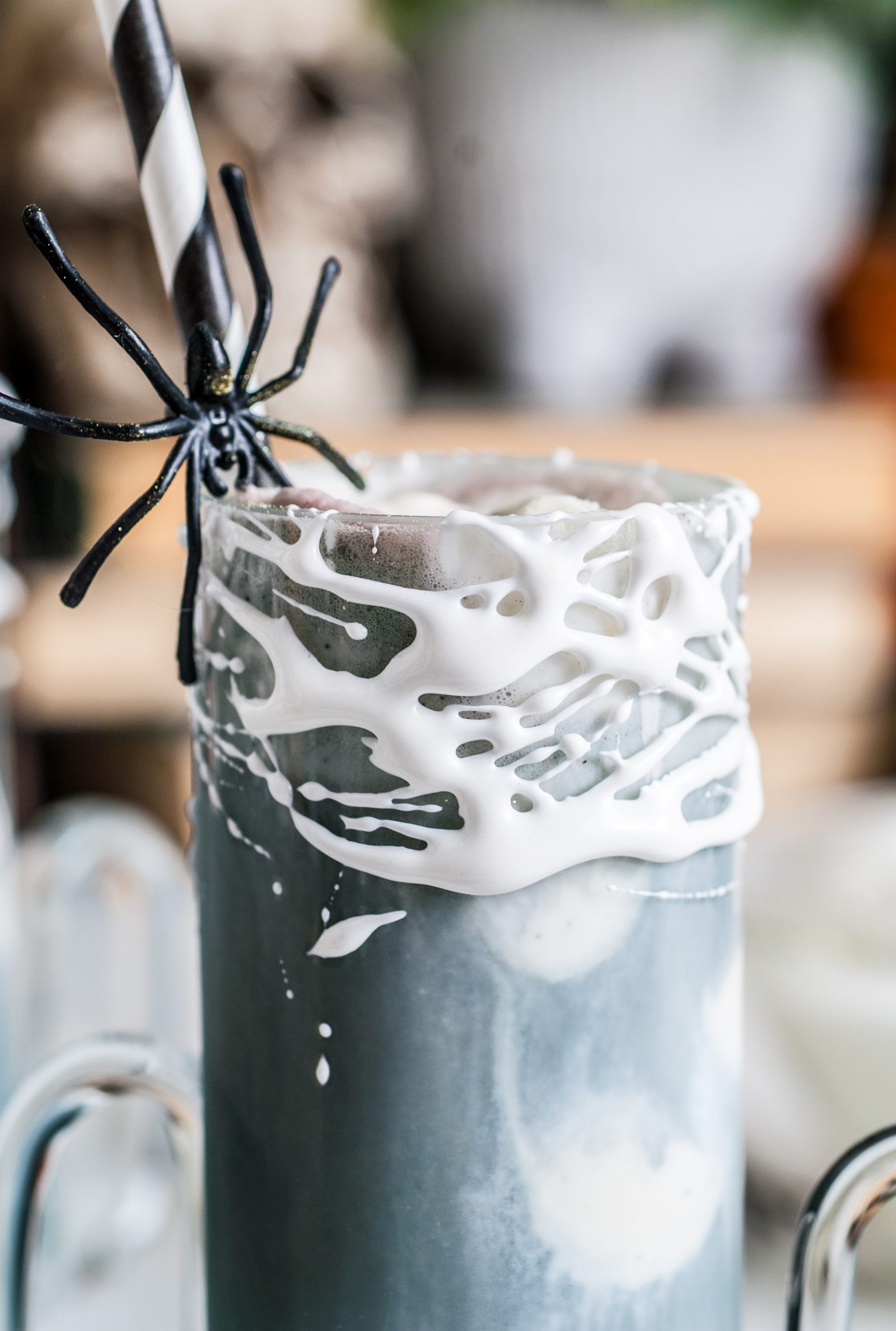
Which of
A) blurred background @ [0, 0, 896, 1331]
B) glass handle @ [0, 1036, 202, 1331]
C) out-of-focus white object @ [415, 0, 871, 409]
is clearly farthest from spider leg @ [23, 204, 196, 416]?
out-of-focus white object @ [415, 0, 871, 409]

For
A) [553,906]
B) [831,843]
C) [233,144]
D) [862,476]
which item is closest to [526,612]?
[553,906]

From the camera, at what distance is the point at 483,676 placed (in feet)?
0.65

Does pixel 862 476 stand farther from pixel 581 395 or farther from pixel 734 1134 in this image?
pixel 734 1134

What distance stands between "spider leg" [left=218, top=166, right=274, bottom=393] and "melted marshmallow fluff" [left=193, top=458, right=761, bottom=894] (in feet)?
0.10

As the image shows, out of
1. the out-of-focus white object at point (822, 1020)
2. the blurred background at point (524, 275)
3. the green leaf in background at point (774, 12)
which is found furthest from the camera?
the green leaf in background at point (774, 12)

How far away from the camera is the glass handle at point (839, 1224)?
23 centimetres

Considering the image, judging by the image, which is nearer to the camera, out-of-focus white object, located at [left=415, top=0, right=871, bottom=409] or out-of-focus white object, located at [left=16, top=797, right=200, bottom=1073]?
out-of-focus white object, located at [left=16, top=797, right=200, bottom=1073]

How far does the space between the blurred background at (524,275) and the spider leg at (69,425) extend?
0.32 m

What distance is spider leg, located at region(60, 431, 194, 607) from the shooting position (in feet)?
0.70

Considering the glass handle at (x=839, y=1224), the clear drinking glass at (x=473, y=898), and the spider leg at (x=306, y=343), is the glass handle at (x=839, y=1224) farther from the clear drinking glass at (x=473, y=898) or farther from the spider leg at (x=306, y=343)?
the spider leg at (x=306, y=343)

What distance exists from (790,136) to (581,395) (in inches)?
9.7

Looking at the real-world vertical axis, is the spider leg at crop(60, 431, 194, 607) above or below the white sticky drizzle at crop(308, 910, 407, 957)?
above

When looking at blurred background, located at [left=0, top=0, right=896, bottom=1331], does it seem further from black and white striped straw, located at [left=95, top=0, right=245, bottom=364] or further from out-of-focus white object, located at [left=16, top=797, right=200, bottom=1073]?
black and white striped straw, located at [left=95, top=0, right=245, bottom=364]

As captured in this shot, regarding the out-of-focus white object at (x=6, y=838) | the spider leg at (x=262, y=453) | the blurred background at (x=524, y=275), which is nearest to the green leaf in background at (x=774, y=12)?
the blurred background at (x=524, y=275)
